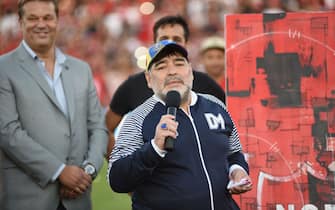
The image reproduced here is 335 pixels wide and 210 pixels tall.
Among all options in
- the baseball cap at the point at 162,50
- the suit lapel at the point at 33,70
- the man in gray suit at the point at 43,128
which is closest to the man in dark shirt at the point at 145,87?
the man in gray suit at the point at 43,128

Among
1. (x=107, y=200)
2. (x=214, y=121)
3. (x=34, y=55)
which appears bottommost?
(x=107, y=200)

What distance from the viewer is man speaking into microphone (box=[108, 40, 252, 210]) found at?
343 cm

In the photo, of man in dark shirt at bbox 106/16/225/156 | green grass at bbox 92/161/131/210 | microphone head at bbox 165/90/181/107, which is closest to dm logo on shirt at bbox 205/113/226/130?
microphone head at bbox 165/90/181/107

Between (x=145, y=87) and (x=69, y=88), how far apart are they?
641mm

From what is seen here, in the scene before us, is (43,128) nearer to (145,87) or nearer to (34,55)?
(34,55)

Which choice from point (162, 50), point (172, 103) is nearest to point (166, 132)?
point (172, 103)

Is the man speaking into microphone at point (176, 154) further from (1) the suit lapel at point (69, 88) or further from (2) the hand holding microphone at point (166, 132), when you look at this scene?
(1) the suit lapel at point (69, 88)

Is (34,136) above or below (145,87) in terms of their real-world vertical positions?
below

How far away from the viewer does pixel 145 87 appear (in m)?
5.00

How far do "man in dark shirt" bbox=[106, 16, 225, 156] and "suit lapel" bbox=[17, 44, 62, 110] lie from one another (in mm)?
729

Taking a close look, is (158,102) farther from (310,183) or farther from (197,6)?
(197,6)

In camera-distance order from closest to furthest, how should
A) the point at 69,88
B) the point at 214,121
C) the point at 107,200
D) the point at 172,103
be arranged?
1. the point at 172,103
2. the point at 214,121
3. the point at 69,88
4. the point at 107,200

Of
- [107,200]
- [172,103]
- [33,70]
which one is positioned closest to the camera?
[172,103]

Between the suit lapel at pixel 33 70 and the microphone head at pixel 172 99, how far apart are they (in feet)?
4.01
